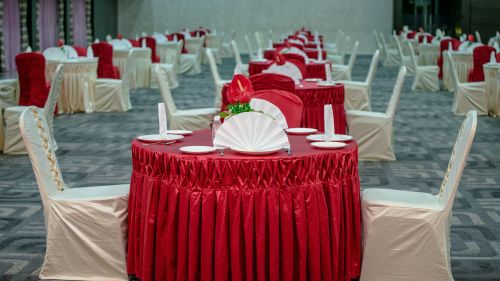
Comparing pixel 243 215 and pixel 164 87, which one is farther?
pixel 164 87

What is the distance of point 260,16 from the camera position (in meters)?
28.4

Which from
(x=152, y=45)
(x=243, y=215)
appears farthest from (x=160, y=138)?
(x=152, y=45)

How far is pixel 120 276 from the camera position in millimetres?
4180

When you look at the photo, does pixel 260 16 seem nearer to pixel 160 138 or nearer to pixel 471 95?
pixel 471 95

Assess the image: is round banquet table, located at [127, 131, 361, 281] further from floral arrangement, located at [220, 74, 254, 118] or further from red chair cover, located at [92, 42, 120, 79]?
red chair cover, located at [92, 42, 120, 79]

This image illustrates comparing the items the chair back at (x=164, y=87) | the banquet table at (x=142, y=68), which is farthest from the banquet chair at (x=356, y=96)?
the banquet table at (x=142, y=68)

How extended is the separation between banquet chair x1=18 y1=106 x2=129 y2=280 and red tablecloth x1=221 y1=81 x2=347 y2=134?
300 centimetres

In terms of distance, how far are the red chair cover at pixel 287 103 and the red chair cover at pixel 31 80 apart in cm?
393

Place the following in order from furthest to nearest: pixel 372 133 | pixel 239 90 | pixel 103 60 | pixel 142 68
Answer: pixel 142 68 < pixel 103 60 < pixel 372 133 < pixel 239 90

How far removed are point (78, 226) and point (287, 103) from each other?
1911 mm

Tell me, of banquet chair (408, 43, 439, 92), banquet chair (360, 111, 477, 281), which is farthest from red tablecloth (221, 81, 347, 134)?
banquet chair (408, 43, 439, 92)

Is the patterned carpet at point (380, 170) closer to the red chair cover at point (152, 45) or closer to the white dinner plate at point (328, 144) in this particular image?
the white dinner plate at point (328, 144)

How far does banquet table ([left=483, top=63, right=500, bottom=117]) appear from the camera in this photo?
35.8ft

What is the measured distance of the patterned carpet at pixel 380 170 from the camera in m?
4.74
